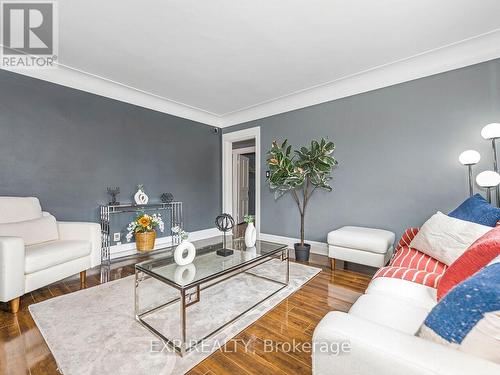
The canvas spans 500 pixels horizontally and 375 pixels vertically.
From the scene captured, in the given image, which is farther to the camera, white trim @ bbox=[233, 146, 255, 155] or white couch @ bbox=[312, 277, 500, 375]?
white trim @ bbox=[233, 146, 255, 155]

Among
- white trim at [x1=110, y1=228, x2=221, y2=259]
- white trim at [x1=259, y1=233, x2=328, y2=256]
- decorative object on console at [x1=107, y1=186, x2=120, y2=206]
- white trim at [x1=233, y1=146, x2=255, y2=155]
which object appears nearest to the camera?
decorative object on console at [x1=107, y1=186, x2=120, y2=206]

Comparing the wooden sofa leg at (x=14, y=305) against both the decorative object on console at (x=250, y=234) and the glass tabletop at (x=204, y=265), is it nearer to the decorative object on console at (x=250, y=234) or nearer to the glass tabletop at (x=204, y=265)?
the glass tabletop at (x=204, y=265)

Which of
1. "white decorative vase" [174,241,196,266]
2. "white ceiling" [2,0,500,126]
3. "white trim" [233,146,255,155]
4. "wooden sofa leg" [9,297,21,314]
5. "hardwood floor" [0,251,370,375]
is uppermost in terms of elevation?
"white ceiling" [2,0,500,126]

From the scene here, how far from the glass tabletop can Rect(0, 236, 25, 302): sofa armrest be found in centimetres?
101

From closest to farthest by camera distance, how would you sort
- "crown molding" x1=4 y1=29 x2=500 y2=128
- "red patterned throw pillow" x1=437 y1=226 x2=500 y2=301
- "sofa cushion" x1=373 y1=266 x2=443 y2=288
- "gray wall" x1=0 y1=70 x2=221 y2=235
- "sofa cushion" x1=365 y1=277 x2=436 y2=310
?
"red patterned throw pillow" x1=437 y1=226 x2=500 y2=301
"sofa cushion" x1=365 y1=277 x2=436 y2=310
"sofa cushion" x1=373 y1=266 x2=443 y2=288
"crown molding" x1=4 y1=29 x2=500 y2=128
"gray wall" x1=0 y1=70 x2=221 y2=235

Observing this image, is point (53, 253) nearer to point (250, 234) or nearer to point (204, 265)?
point (204, 265)

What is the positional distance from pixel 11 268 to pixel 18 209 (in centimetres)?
87

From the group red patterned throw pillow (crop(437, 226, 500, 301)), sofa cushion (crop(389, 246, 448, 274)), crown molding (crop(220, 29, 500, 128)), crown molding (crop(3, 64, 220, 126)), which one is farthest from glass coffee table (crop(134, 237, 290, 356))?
crown molding (crop(3, 64, 220, 126))

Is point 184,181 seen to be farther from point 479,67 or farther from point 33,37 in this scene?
point 479,67

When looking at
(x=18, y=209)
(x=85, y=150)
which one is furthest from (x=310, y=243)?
(x=18, y=209)

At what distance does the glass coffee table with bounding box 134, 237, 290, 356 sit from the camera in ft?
5.26

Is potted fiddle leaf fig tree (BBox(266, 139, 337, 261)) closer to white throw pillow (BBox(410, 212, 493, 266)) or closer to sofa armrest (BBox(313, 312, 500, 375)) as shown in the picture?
white throw pillow (BBox(410, 212, 493, 266))

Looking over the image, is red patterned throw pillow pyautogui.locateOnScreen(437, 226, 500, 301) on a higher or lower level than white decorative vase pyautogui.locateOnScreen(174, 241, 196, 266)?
higher

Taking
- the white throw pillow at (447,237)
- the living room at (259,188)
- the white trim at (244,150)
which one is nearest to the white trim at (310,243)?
the living room at (259,188)
